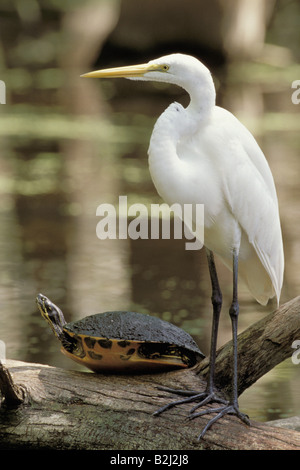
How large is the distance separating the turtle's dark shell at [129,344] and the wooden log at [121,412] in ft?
0.15

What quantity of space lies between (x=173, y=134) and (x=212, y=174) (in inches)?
7.2

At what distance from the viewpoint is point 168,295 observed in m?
4.44

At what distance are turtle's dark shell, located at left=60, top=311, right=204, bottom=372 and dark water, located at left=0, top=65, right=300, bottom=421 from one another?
0.51 metres

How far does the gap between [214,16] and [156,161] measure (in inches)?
392

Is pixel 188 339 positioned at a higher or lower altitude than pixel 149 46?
lower

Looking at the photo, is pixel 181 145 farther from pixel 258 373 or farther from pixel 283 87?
pixel 283 87

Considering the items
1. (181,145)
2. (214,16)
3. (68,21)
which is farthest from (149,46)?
(181,145)

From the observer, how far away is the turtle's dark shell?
2.65m

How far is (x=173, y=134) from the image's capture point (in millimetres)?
2496

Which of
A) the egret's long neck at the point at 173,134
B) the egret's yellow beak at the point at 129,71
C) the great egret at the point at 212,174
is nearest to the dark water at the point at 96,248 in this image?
the great egret at the point at 212,174
